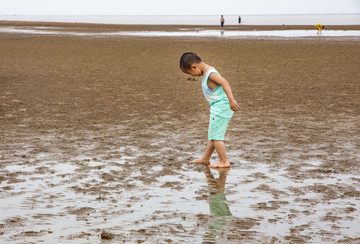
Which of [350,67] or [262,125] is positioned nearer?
[262,125]

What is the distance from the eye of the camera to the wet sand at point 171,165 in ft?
14.9

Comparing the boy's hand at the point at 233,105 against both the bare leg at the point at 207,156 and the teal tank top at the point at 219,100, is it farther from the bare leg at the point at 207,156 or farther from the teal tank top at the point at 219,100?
the bare leg at the point at 207,156

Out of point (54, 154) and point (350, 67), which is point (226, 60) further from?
point (54, 154)

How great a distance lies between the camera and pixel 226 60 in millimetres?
21469

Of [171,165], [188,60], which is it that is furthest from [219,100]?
[171,165]

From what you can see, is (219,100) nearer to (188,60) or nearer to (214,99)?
(214,99)

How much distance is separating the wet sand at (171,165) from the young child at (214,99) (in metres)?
0.30

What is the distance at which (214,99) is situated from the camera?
672cm

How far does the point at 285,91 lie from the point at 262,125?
4.19 m

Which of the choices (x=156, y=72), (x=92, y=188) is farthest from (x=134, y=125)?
(x=156, y=72)

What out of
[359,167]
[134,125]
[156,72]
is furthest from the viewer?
[156,72]

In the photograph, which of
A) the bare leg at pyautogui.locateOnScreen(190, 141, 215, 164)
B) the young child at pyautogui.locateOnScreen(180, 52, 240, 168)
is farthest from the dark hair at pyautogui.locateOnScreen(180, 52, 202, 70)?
the bare leg at pyautogui.locateOnScreen(190, 141, 215, 164)

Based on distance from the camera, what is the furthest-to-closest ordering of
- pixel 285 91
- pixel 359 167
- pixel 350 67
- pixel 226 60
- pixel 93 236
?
pixel 226 60 < pixel 350 67 < pixel 285 91 < pixel 359 167 < pixel 93 236

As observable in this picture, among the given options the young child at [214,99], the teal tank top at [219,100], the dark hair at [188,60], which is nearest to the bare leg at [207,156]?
the young child at [214,99]
